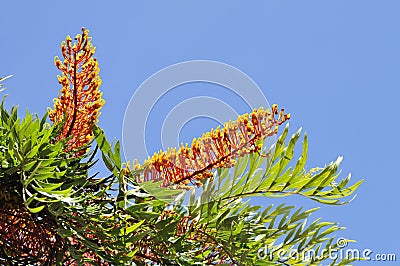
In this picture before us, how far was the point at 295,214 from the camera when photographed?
3.22 ft

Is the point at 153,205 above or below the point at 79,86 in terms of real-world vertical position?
below

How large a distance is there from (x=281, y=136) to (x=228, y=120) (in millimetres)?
182

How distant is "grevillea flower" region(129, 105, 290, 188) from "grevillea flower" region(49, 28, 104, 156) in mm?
101

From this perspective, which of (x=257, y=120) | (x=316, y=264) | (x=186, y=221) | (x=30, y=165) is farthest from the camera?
(x=316, y=264)

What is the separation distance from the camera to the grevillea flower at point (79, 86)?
28.5 inches

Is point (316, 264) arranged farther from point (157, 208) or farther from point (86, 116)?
point (86, 116)

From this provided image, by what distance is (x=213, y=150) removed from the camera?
747 mm

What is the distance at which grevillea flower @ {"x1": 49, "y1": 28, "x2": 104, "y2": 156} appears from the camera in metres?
0.72

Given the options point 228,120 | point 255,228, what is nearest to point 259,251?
point 255,228

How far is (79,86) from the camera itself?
0.73m

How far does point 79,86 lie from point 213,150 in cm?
19

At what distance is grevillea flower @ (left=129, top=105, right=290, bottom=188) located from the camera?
2.41 ft

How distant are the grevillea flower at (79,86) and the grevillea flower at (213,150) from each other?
0.33ft

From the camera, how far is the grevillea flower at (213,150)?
0.73 metres
